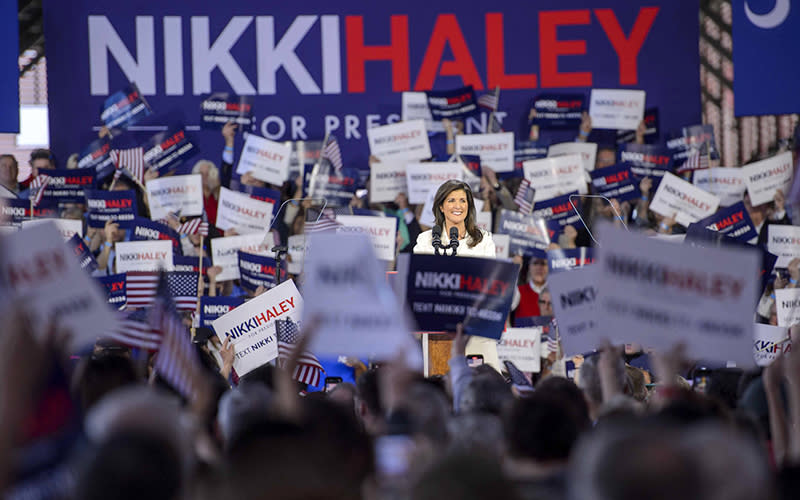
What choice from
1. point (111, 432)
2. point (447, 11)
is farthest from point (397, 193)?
point (111, 432)

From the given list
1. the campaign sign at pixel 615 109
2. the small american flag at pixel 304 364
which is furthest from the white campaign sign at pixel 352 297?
the campaign sign at pixel 615 109

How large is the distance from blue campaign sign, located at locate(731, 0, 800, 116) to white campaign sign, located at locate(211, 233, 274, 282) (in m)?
4.62

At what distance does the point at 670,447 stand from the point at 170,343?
6.77 ft

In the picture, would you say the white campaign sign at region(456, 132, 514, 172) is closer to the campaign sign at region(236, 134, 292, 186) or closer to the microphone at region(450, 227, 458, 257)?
the campaign sign at region(236, 134, 292, 186)

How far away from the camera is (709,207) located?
1046 cm

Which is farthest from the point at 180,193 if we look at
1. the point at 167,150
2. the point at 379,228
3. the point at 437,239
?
the point at 437,239

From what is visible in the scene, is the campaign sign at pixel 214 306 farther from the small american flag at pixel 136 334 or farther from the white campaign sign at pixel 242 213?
the small american flag at pixel 136 334

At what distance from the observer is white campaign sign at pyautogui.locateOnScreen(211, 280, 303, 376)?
6605 mm

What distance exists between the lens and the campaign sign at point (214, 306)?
8.22m

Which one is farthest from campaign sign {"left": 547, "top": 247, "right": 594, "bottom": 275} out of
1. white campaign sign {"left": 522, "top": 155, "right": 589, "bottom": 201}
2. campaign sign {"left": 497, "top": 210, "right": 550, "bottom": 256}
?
white campaign sign {"left": 522, "top": 155, "right": 589, "bottom": 201}

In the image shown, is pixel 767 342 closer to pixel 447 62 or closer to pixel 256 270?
pixel 256 270

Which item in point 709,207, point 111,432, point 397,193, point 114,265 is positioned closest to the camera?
point 111,432

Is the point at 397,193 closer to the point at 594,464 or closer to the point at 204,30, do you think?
the point at 204,30

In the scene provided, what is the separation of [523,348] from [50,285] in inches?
223
